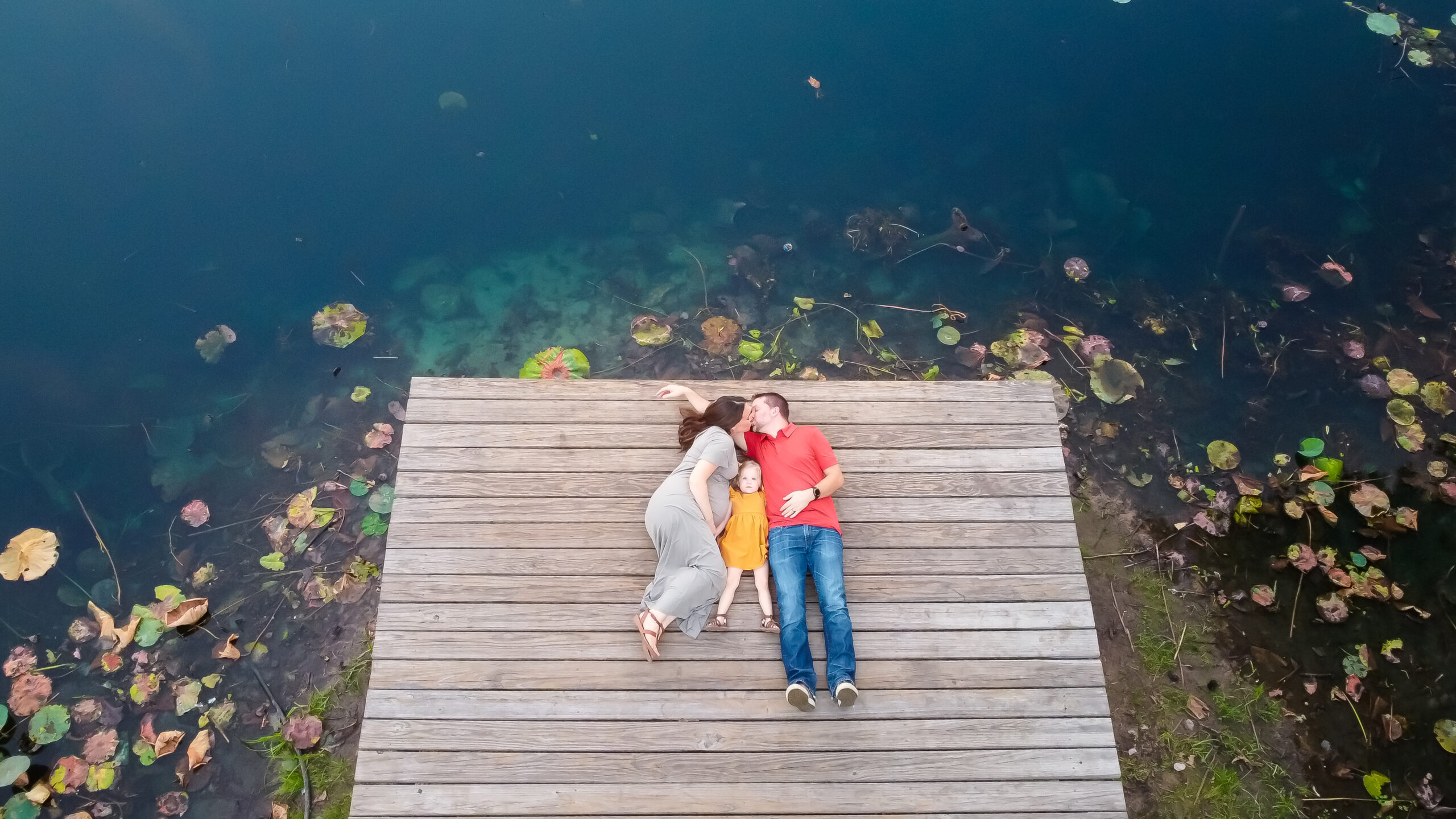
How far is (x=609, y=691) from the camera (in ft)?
11.9

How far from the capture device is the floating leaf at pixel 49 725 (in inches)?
174

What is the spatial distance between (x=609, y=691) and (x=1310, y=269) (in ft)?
20.7

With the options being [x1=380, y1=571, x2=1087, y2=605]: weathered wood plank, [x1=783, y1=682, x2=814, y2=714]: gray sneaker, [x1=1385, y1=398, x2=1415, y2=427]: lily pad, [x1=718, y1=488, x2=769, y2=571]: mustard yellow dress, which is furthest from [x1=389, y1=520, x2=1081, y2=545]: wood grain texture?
[x1=1385, y1=398, x2=1415, y2=427]: lily pad

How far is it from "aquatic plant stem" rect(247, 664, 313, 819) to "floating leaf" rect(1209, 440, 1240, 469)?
6122 millimetres

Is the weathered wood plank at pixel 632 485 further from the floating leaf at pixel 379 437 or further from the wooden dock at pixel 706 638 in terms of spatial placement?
the floating leaf at pixel 379 437

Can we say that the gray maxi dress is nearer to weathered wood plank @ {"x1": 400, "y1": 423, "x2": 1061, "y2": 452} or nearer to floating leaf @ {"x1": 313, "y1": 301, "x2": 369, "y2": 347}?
weathered wood plank @ {"x1": 400, "y1": 423, "x2": 1061, "y2": 452}

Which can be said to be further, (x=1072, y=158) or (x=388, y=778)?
(x=1072, y=158)

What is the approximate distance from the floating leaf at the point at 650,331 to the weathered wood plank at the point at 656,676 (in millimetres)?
2592

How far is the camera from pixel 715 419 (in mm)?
4031

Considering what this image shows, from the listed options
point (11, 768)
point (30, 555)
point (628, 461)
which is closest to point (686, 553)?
point (628, 461)

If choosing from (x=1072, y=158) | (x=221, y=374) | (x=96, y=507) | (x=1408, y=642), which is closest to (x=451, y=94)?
(x=221, y=374)

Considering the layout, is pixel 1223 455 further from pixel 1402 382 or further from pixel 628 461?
pixel 628 461

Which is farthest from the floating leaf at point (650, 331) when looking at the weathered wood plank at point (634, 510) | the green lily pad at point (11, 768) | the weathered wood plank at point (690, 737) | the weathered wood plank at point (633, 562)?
the green lily pad at point (11, 768)

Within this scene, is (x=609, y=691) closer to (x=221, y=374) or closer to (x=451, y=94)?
(x=221, y=374)
